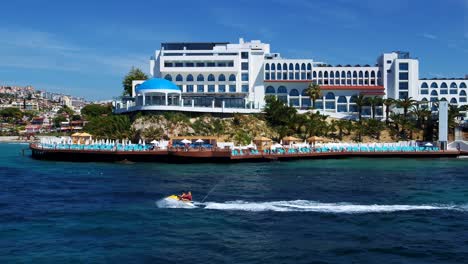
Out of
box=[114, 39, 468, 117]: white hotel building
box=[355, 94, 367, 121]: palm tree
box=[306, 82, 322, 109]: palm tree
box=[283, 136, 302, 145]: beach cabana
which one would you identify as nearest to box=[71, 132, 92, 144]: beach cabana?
box=[114, 39, 468, 117]: white hotel building

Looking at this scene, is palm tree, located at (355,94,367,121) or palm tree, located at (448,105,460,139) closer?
palm tree, located at (448,105,460,139)

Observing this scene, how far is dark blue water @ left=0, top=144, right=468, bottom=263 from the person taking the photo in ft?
74.2

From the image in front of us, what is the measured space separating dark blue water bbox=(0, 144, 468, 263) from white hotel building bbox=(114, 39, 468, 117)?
45.9 meters

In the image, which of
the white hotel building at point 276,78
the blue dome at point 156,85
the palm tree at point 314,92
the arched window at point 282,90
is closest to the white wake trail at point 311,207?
the blue dome at point 156,85

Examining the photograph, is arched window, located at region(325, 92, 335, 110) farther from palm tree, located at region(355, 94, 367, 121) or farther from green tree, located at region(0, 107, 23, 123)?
green tree, located at region(0, 107, 23, 123)

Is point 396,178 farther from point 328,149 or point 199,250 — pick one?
point 199,250

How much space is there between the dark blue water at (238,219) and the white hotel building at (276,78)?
45854 mm

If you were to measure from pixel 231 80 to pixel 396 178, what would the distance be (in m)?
53.3

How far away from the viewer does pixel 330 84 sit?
104438 millimetres

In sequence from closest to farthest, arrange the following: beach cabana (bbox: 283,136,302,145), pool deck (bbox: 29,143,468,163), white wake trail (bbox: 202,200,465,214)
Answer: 1. white wake trail (bbox: 202,200,465,214)
2. pool deck (bbox: 29,143,468,163)
3. beach cabana (bbox: 283,136,302,145)

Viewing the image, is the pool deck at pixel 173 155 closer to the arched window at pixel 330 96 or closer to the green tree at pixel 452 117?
the green tree at pixel 452 117

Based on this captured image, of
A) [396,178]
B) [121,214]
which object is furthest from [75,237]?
[396,178]

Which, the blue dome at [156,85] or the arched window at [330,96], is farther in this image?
the arched window at [330,96]

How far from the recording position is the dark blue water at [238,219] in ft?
74.2
